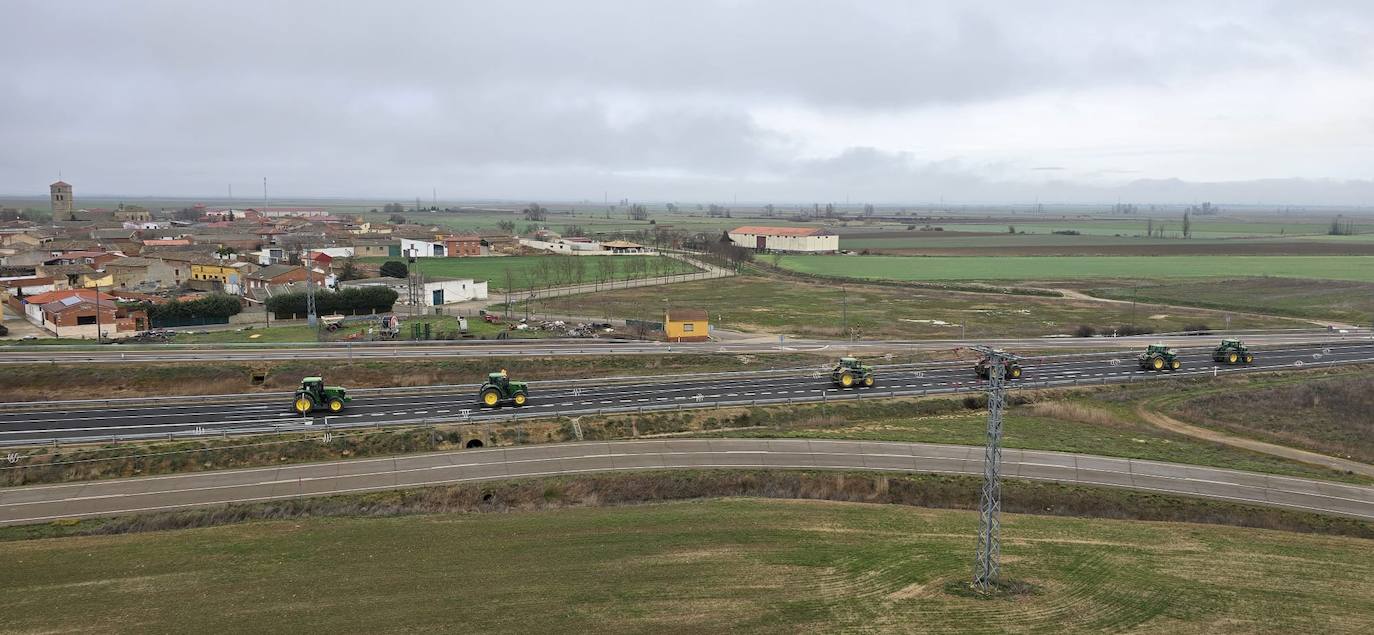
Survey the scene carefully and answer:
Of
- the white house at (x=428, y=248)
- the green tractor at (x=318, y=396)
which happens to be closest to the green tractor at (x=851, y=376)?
the green tractor at (x=318, y=396)

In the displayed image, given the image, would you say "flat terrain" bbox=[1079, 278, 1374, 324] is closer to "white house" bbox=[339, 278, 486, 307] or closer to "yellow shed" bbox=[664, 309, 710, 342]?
"yellow shed" bbox=[664, 309, 710, 342]

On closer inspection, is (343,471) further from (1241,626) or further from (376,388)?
(1241,626)

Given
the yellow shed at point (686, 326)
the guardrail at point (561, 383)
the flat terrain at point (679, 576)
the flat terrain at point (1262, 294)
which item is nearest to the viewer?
the flat terrain at point (679, 576)

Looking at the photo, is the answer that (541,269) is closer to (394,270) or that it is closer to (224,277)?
(394,270)

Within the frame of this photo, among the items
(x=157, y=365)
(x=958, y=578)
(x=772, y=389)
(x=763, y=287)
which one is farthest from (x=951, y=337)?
(x=157, y=365)

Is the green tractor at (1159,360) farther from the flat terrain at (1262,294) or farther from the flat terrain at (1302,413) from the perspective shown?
the flat terrain at (1262,294)

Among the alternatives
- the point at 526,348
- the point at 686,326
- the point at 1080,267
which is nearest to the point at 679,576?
the point at 526,348

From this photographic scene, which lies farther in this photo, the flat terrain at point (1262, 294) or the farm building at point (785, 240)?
the farm building at point (785, 240)
